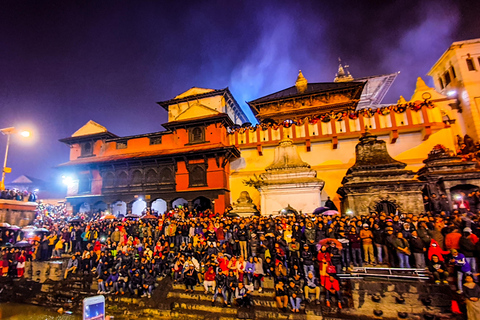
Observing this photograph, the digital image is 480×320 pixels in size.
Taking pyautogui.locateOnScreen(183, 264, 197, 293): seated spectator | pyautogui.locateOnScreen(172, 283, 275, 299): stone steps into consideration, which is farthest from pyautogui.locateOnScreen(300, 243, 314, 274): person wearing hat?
pyautogui.locateOnScreen(183, 264, 197, 293): seated spectator

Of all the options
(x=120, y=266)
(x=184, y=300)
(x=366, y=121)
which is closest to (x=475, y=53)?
(x=366, y=121)

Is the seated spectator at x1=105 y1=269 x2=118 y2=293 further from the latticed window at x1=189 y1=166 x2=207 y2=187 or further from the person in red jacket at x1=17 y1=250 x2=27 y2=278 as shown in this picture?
the latticed window at x1=189 y1=166 x2=207 y2=187

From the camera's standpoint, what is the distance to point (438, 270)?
8.30m

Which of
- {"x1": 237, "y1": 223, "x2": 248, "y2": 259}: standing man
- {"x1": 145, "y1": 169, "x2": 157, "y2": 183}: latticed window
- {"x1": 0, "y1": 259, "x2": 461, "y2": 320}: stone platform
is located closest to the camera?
{"x1": 0, "y1": 259, "x2": 461, "y2": 320}: stone platform

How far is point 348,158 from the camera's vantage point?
2105cm

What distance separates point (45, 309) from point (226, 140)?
16.7 metres

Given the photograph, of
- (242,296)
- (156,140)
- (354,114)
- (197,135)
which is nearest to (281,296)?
(242,296)

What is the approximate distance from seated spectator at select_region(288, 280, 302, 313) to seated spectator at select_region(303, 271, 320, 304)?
0.30 meters

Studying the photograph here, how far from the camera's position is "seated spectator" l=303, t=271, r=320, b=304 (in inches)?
341

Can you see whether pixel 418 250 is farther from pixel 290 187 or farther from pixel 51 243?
pixel 51 243

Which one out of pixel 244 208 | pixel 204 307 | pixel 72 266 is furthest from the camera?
pixel 244 208

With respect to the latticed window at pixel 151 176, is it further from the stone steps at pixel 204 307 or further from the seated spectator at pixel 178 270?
the stone steps at pixel 204 307

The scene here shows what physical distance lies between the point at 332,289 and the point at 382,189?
843 cm

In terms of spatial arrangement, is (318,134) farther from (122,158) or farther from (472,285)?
(122,158)
